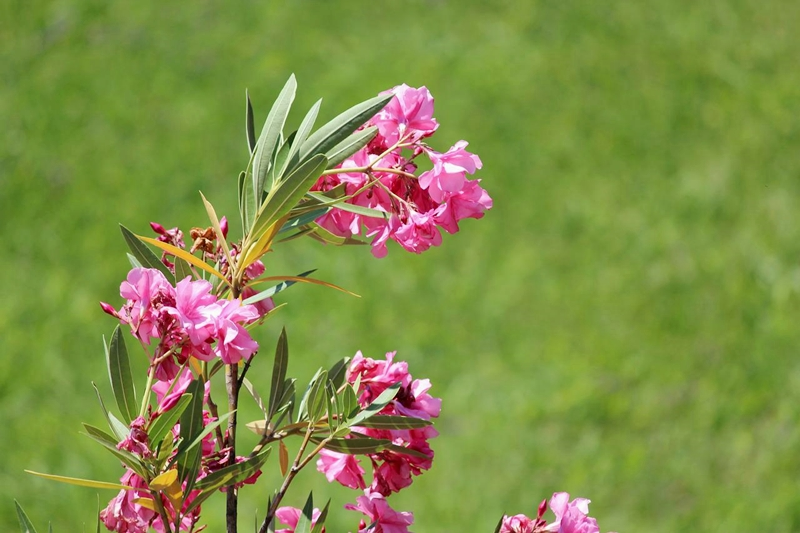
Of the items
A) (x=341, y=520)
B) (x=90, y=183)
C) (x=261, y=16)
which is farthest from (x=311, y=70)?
(x=341, y=520)

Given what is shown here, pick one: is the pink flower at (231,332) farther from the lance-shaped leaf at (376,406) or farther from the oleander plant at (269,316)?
the lance-shaped leaf at (376,406)

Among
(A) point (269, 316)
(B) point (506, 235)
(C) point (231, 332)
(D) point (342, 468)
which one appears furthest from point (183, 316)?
(B) point (506, 235)

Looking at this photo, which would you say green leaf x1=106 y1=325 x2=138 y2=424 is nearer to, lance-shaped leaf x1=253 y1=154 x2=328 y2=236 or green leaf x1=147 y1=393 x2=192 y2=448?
green leaf x1=147 y1=393 x2=192 y2=448

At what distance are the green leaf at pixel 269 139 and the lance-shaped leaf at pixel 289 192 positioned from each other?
0.13 feet

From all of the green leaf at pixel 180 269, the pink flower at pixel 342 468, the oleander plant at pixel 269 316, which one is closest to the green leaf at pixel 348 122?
the oleander plant at pixel 269 316

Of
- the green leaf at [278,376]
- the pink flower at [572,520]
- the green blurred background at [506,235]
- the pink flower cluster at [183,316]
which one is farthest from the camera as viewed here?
the green blurred background at [506,235]

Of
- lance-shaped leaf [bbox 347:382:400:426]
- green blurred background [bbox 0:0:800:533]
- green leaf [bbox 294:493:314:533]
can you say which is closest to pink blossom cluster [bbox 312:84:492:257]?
lance-shaped leaf [bbox 347:382:400:426]

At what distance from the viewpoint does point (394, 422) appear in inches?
29.0

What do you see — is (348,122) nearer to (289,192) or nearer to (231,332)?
(289,192)

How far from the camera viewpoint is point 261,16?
451cm

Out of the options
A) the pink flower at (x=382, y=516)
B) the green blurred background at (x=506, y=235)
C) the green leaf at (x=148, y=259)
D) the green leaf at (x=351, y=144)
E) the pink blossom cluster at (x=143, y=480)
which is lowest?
the pink blossom cluster at (x=143, y=480)

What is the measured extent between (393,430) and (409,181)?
205 mm

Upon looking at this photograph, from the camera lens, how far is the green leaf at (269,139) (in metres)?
0.76

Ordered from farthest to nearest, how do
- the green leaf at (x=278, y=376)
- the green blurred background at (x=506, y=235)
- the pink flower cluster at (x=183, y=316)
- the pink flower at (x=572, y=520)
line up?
the green blurred background at (x=506, y=235) < the green leaf at (x=278, y=376) < the pink flower at (x=572, y=520) < the pink flower cluster at (x=183, y=316)
